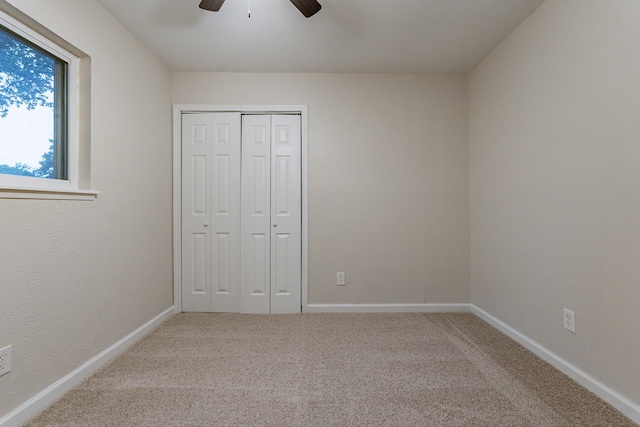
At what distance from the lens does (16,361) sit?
1.54 metres

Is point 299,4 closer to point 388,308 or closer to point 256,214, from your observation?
point 256,214

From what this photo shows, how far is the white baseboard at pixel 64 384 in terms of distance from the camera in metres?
1.53

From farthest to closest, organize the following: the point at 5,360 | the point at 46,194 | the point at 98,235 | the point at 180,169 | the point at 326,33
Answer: the point at 180,169 → the point at 326,33 → the point at 98,235 → the point at 46,194 → the point at 5,360

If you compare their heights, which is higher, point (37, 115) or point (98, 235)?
point (37, 115)

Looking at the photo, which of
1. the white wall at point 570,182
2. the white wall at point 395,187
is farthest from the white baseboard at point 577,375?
the white wall at point 395,187

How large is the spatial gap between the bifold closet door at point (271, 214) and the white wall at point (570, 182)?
181cm

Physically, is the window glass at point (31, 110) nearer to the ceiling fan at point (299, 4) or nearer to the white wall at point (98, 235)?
the white wall at point (98, 235)

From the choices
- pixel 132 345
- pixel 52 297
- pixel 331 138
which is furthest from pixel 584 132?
pixel 132 345

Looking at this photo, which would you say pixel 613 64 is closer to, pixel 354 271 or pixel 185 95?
pixel 354 271

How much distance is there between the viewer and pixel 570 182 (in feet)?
6.40

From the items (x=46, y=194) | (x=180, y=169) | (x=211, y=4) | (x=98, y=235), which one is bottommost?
(x=98, y=235)

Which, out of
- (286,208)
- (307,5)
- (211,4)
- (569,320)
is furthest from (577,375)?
(211,4)

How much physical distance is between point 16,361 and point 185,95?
2.53 m

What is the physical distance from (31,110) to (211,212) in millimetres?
1651
